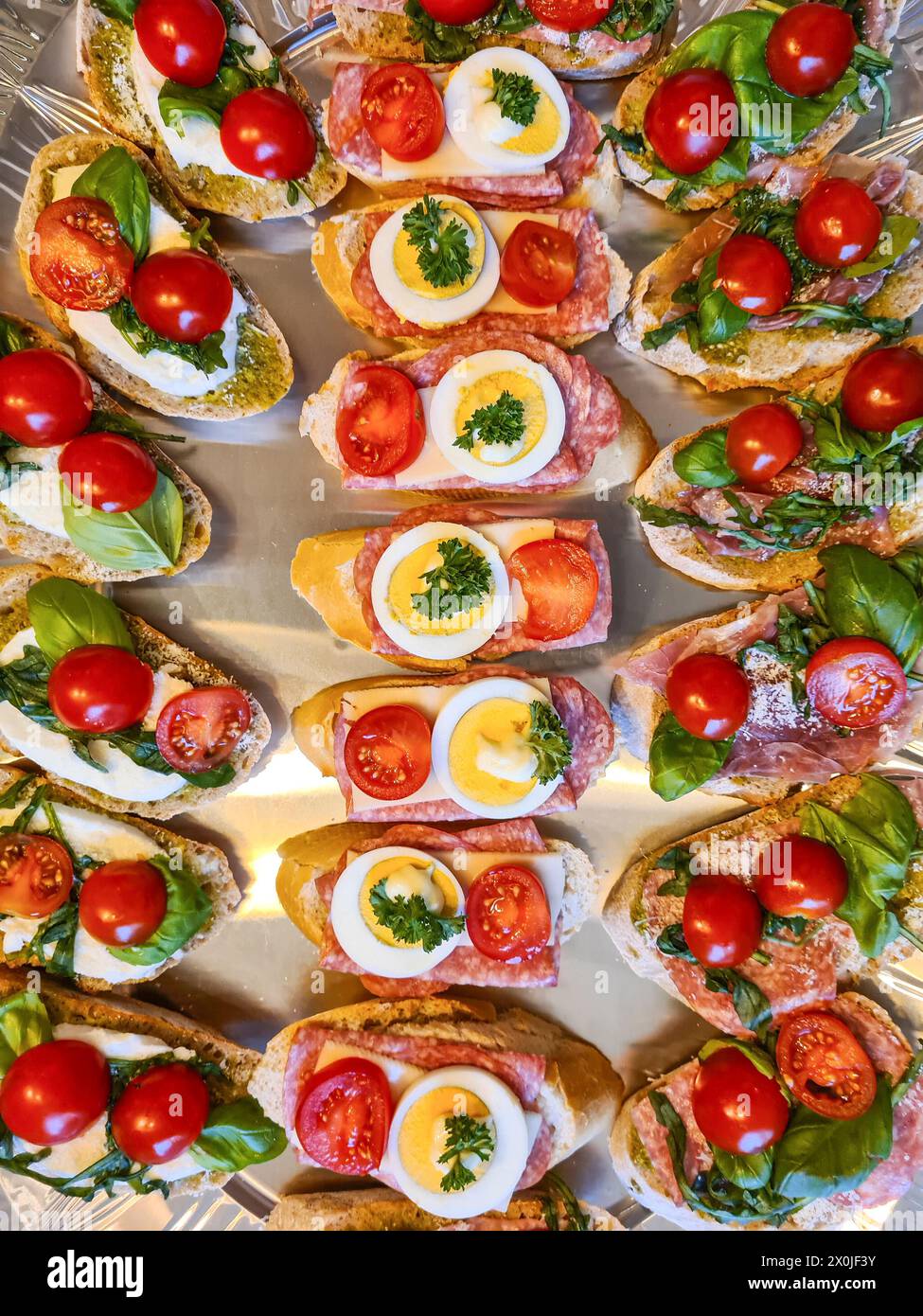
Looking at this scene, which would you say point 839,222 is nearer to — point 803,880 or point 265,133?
point 265,133

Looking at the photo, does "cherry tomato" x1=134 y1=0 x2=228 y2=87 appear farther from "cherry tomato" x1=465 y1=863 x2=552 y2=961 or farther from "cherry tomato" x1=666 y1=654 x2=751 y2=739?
"cherry tomato" x1=465 y1=863 x2=552 y2=961

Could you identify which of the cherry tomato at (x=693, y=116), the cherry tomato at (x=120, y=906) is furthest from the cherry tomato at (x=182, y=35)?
the cherry tomato at (x=120, y=906)

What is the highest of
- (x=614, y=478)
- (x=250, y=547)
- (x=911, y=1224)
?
(x=614, y=478)

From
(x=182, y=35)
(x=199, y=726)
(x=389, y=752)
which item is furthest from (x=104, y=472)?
(x=182, y=35)

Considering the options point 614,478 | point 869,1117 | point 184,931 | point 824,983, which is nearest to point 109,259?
point 614,478

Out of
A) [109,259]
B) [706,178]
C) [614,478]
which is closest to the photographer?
[109,259]

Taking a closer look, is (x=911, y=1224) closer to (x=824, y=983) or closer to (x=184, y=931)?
(x=824, y=983)
